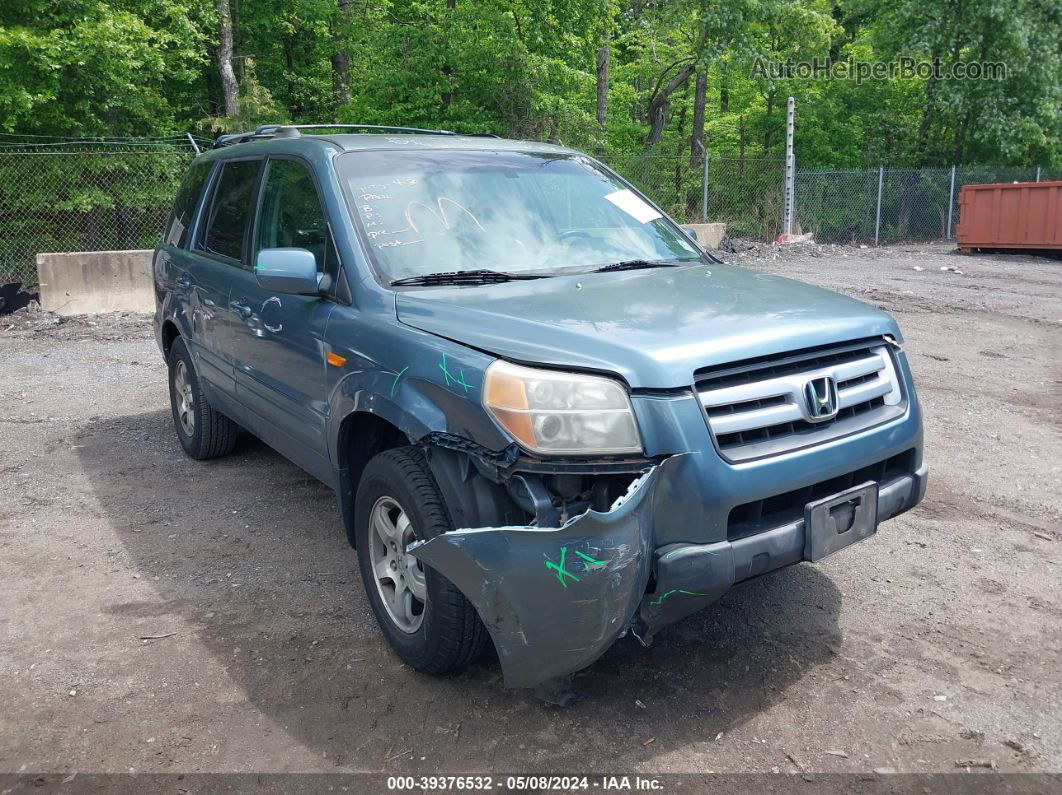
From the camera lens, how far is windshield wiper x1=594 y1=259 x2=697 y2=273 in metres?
3.92

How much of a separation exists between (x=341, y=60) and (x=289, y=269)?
25.2m

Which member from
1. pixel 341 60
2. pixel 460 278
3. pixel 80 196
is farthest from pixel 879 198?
pixel 460 278

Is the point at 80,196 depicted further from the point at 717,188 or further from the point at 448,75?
the point at 717,188

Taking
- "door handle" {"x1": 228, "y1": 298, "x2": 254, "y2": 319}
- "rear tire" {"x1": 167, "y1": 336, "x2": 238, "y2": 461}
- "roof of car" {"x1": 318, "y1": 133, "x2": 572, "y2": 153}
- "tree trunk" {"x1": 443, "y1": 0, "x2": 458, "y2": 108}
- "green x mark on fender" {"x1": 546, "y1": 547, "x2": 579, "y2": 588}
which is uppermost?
"tree trunk" {"x1": 443, "y1": 0, "x2": 458, "y2": 108}

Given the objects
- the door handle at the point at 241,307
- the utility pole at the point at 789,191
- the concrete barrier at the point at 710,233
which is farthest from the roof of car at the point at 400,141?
the utility pole at the point at 789,191

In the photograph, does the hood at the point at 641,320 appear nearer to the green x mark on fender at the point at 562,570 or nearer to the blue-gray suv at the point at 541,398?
the blue-gray suv at the point at 541,398

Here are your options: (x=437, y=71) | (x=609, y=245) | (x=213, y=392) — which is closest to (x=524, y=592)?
(x=609, y=245)

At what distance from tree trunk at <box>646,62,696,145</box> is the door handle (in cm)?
2743

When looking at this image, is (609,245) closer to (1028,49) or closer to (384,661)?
(384,661)

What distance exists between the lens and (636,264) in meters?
4.02

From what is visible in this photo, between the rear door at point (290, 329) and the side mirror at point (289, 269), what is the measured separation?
11 centimetres

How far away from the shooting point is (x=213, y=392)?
209 inches

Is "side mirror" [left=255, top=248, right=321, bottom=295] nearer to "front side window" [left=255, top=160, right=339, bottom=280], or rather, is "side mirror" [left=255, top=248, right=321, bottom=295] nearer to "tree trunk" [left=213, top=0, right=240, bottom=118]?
"front side window" [left=255, top=160, right=339, bottom=280]

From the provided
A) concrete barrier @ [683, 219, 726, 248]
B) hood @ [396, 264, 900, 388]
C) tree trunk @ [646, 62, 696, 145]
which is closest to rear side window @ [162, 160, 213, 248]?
hood @ [396, 264, 900, 388]
